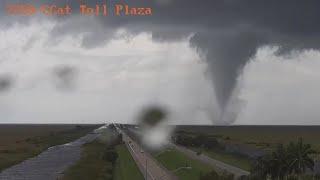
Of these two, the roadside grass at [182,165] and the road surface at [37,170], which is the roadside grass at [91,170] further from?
the roadside grass at [182,165]

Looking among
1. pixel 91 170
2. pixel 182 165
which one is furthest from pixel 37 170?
pixel 182 165

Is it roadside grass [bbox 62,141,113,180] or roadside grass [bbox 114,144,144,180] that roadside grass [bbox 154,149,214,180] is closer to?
roadside grass [bbox 114,144,144,180]

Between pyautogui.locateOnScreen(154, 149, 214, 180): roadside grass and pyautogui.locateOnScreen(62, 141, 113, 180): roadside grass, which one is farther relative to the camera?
pyautogui.locateOnScreen(62, 141, 113, 180): roadside grass

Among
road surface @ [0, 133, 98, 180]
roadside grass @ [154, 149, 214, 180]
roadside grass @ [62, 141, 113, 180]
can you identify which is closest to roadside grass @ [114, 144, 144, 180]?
roadside grass @ [62, 141, 113, 180]

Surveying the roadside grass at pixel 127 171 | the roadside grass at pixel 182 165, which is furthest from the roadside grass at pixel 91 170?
the roadside grass at pixel 182 165

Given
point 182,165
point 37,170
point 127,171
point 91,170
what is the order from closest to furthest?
point 127,171 → point 91,170 → point 182,165 → point 37,170

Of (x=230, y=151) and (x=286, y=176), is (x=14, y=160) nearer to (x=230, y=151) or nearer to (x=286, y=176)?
(x=230, y=151)

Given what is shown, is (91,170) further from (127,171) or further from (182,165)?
(182,165)

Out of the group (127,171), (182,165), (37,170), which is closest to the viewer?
(127,171)
